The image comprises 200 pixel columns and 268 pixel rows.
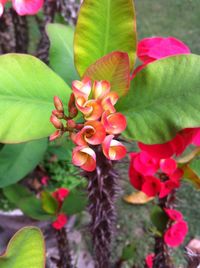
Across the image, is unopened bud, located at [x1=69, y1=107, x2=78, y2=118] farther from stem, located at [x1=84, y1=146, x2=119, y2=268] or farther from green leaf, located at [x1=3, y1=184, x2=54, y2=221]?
green leaf, located at [x1=3, y1=184, x2=54, y2=221]

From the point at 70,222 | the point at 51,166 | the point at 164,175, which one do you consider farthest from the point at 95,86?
the point at 51,166

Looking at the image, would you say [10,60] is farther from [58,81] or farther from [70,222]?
[70,222]

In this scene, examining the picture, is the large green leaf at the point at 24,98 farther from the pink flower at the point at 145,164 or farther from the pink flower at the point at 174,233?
the pink flower at the point at 174,233

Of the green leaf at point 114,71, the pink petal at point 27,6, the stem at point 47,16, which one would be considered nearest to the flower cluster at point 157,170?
the green leaf at point 114,71

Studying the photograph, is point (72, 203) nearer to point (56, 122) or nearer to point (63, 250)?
point (63, 250)

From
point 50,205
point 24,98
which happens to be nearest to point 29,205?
point 50,205

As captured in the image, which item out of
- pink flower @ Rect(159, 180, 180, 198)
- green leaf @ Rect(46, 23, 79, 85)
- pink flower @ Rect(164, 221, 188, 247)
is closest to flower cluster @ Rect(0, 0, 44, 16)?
green leaf @ Rect(46, 23, 79, 85)
